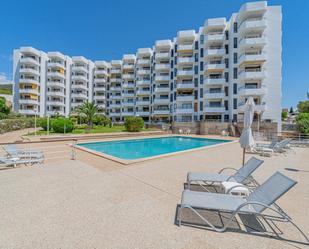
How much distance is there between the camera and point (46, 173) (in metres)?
6.34

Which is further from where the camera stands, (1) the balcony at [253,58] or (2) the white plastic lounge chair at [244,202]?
(1) the balcony at [253,58]

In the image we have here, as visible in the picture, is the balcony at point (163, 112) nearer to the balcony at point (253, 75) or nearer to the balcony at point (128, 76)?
the balcony at point (128, 76)

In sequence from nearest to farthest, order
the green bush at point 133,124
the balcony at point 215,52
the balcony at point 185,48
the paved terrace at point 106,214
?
1. the paved terrace at point 106,214
2. the green bush at point 133,124
3. the balcony at point 215,52
4. the balcony at point 185,48

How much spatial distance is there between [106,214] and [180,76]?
1477 inches

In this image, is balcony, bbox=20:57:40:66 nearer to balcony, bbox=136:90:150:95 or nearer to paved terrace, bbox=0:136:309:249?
balcony, bbox=136:90:150:95

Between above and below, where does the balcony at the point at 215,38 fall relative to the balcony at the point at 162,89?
above

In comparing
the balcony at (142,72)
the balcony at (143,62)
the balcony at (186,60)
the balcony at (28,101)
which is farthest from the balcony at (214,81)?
the balcony at (28,101)

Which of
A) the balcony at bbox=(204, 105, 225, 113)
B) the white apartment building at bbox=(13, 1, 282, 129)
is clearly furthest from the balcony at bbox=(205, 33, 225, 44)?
the balcony at bbox=(204, 105, 225, 113)

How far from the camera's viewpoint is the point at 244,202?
3311 mm

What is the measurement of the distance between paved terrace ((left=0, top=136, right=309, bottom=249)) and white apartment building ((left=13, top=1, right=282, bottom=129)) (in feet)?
76.7

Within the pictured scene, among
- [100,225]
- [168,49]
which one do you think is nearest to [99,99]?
[168,49]

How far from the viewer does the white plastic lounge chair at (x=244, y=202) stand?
10.1ft

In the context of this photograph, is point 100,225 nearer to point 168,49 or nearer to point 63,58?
point 168,49

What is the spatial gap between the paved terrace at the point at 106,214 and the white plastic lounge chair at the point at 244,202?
35 cm
